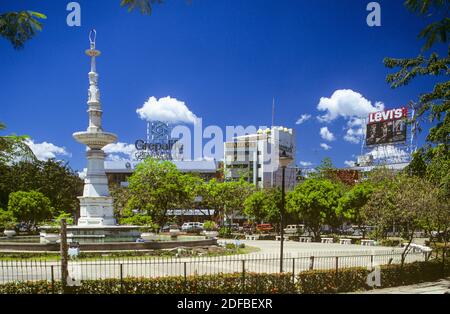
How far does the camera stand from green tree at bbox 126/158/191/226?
4509 cm

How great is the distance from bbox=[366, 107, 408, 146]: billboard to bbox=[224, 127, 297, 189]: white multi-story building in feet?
64.2

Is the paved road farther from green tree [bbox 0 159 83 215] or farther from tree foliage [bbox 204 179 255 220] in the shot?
green tree [bbox 0 159 83 215]

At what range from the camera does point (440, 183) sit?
18.3 meters

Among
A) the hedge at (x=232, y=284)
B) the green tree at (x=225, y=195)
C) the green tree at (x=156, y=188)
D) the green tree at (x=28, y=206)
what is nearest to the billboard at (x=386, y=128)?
the green tree at (x=225, y=195)

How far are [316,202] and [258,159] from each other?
4978cm

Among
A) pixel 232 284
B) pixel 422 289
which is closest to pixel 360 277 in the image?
pixel 422 289

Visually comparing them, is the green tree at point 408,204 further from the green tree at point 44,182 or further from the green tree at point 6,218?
the green tree at point 44,182

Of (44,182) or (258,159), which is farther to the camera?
(258,159)

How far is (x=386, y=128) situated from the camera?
73.8 meters

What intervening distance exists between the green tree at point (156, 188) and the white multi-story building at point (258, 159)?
1706 inches

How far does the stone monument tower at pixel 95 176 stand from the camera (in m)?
30.3

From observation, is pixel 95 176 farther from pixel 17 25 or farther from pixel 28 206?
pixel 17 25

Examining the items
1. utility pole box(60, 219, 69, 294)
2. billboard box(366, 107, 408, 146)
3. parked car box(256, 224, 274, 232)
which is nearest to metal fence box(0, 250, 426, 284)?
utility pole box(60, 219, 69, 294)
